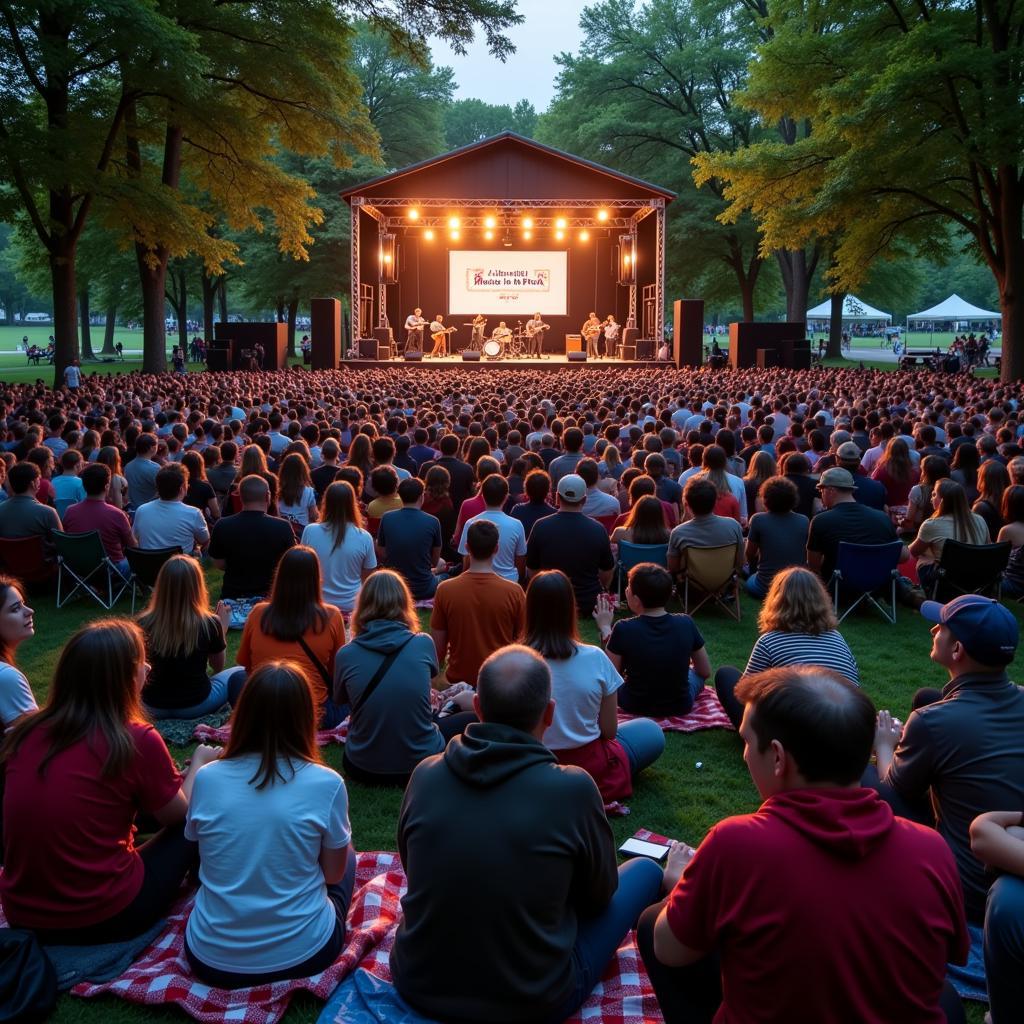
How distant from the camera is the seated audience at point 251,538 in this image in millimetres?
7246

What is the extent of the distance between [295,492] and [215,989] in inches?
231

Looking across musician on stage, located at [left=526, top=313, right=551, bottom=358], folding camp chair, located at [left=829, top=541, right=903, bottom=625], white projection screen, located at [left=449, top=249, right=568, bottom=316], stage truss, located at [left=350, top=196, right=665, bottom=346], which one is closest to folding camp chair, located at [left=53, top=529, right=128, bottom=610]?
folding camp chair, located at [left=829, top=541, right=903, bottom=625]

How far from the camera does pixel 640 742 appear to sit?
4965 mm

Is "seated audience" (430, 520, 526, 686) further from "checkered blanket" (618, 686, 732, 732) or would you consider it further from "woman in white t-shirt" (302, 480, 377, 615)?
"woman in white t-shirt" (302, 480, 377, 615)

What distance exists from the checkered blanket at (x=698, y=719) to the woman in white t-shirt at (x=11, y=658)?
3219 mm

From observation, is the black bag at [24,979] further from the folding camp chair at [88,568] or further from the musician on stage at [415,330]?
the musician on stage at [415,330]

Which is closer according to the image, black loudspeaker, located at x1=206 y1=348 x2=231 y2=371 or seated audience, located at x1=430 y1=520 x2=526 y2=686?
seated audience, located at x1=430 y1=520 x2=526 y2=686

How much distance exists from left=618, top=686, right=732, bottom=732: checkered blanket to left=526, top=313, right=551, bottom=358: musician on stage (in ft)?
88.2

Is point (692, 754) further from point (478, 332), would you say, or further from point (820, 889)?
point (478, 332)

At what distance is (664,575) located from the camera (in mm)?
5359

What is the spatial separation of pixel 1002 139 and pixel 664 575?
18.6 m

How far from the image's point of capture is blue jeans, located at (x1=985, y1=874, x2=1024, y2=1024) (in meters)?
2.75

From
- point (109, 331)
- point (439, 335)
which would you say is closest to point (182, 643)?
point (439, 335)

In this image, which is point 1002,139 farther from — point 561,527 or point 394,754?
point 394,754
